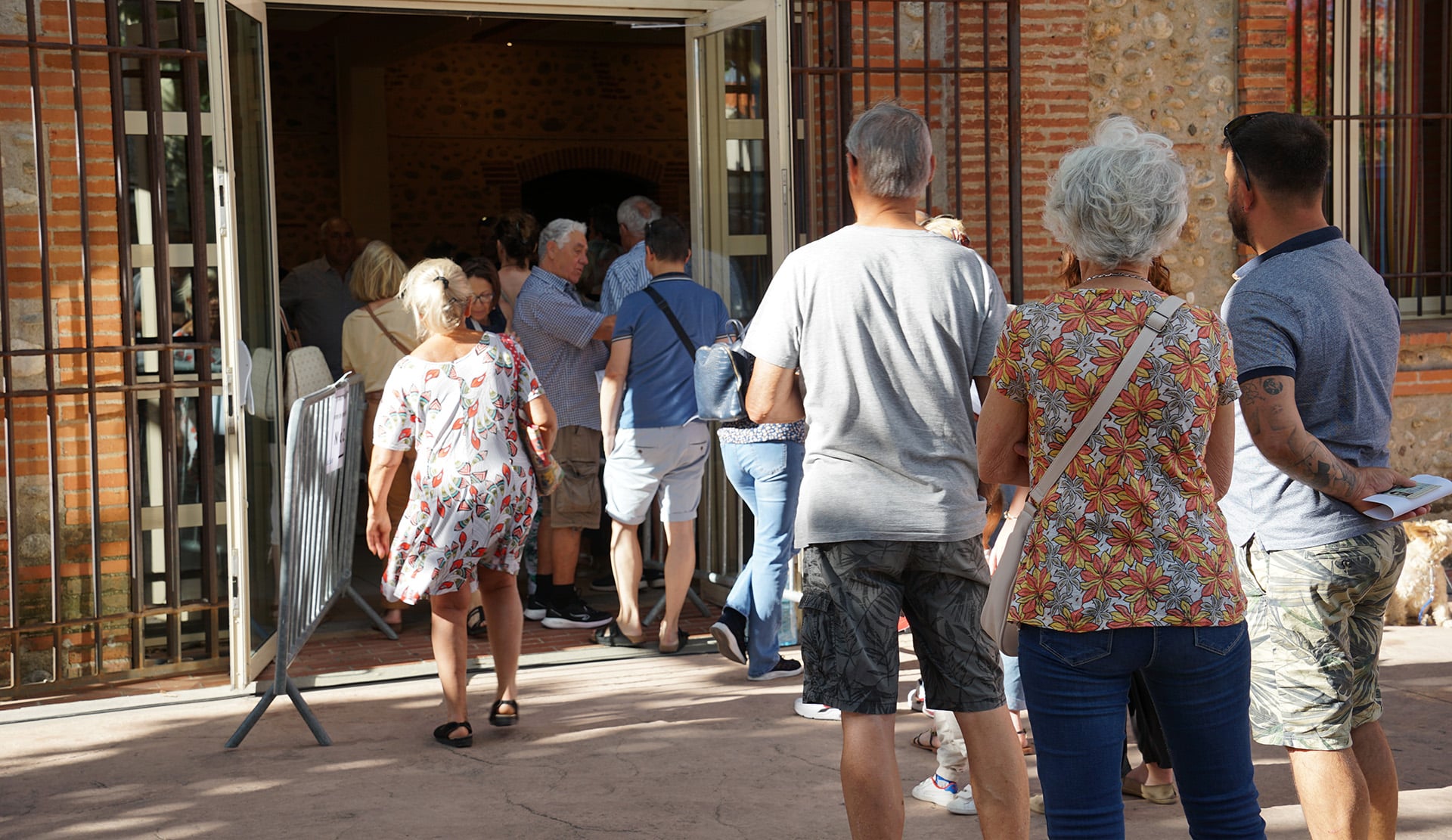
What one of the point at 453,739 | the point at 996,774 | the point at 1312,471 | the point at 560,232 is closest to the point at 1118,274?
the point at 1312,471

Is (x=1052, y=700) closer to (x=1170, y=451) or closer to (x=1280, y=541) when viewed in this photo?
(x=1170, y=451)

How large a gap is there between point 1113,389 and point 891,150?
0.97 meters

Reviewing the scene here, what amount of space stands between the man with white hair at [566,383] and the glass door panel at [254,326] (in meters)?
1.17

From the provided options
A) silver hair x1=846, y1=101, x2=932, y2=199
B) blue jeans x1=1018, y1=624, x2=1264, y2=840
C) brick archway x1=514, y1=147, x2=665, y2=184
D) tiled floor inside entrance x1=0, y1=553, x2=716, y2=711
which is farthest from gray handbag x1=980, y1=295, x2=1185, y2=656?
brick archway x1=514, y1=147, x2=665, y2=184

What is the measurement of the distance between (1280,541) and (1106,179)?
930mm

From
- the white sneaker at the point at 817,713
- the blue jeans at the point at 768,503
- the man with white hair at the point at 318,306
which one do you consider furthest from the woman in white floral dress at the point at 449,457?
the man with white hair at the point at 318,306

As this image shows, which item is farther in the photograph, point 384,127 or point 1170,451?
point 384,127

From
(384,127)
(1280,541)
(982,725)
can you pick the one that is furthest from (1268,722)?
(384,127)

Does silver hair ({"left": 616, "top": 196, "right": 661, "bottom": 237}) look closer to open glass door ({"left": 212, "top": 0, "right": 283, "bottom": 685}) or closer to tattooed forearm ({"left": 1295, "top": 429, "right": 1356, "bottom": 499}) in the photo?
open glass door ({"left": 212, "top": 0, "right": 283, "bottom": 685})

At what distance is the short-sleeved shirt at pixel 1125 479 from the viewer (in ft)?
7.66

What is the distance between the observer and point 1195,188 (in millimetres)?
7762

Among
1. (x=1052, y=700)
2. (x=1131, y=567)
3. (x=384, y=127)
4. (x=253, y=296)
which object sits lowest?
(x=1052, y=700)

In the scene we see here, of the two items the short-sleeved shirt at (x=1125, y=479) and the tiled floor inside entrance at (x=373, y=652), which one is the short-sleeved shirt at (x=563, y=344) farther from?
the short-sleeved shirt at (x=1125, y=479)

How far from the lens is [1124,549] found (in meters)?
2.35
